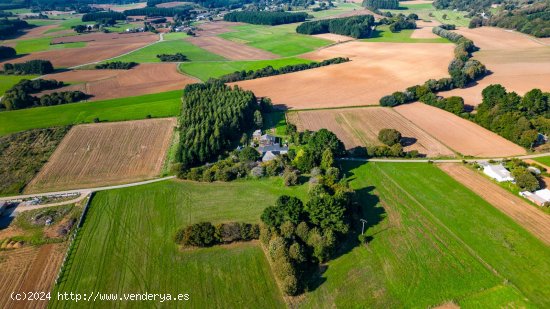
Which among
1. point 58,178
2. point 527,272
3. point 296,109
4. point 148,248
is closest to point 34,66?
point 58,178

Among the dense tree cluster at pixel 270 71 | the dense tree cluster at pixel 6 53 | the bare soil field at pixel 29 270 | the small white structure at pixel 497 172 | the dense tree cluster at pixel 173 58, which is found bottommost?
the bare soil field at pixel 29 270

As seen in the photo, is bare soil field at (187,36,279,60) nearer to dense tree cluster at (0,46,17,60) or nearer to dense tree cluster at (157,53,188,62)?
dense tree cluster at (157,53,188,62)

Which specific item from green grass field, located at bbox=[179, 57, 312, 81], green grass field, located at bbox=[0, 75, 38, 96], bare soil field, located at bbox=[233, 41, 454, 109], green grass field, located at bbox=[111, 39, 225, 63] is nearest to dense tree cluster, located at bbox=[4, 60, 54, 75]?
green grass field, located at bbox=[0, 75, 38, 96]

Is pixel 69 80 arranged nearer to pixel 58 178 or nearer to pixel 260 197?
pixel 58 178

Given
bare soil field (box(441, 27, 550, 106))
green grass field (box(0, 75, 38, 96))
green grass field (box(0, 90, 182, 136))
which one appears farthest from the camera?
green grass field (box(0, 75, 38, 96))

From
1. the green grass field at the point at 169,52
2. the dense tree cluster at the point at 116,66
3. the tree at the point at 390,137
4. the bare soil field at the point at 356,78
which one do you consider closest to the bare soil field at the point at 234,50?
the green grass field at the point at 169,52

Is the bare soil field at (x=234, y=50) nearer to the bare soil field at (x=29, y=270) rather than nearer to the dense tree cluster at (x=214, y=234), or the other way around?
the dense tree cluster at (x=214, y=234)
